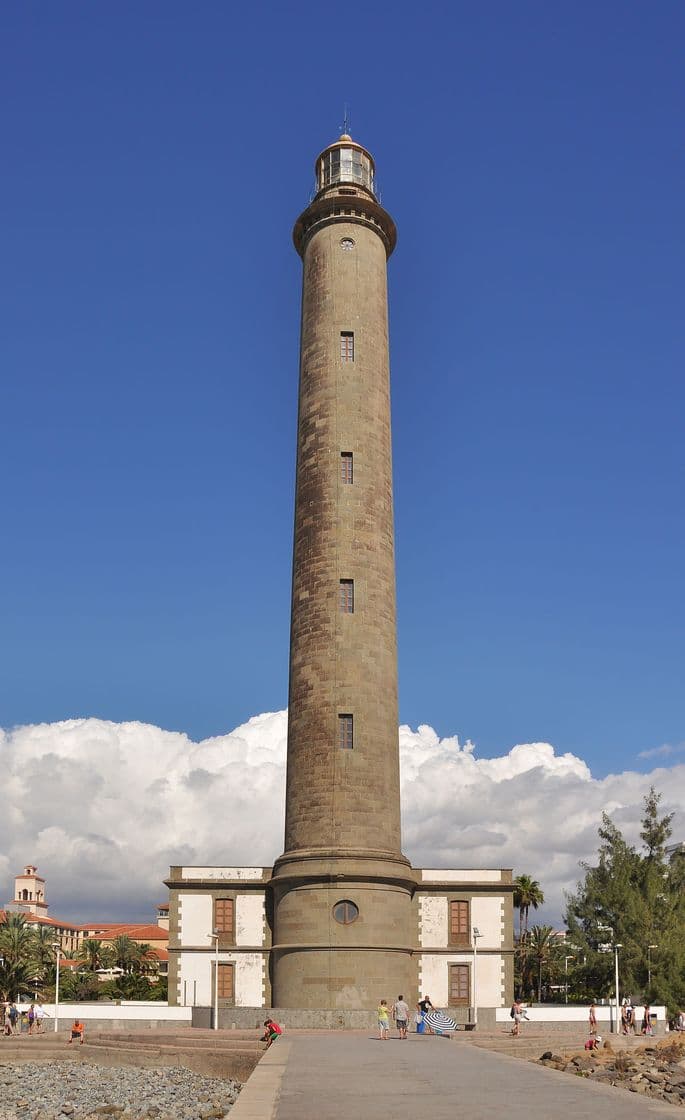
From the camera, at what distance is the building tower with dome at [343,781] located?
99.1 feet

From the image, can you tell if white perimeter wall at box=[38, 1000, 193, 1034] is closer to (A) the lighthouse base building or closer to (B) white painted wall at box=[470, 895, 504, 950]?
(A) the lighthouse base building

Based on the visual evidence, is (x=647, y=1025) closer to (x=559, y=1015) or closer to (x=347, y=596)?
(x=559, y=1015)

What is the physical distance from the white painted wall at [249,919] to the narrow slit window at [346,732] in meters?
6.27

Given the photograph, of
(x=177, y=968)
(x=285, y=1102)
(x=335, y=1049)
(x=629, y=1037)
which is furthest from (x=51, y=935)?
(x=285, y=1102)

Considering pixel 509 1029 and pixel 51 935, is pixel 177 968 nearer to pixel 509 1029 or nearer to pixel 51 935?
pixel 509 1029

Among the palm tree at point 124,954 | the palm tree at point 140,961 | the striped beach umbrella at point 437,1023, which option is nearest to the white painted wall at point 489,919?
the striped beach umbrella at point 437,1023

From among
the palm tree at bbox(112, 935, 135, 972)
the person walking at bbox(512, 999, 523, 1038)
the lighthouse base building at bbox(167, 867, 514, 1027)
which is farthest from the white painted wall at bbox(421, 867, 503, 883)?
the palm tree at bbox(112, 935, 135, 972)

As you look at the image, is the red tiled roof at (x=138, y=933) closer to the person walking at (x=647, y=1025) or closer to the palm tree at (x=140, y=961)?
the palm tree at (x=140, y=961)

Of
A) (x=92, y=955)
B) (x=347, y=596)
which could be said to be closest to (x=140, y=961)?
(x=92, y=955)

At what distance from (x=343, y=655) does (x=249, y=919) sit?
8.99m

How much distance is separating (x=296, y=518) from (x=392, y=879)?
11265 mm

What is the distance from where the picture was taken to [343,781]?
101ft

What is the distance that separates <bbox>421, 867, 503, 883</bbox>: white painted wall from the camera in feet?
113

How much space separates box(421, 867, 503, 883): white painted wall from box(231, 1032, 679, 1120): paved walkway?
616 inches
